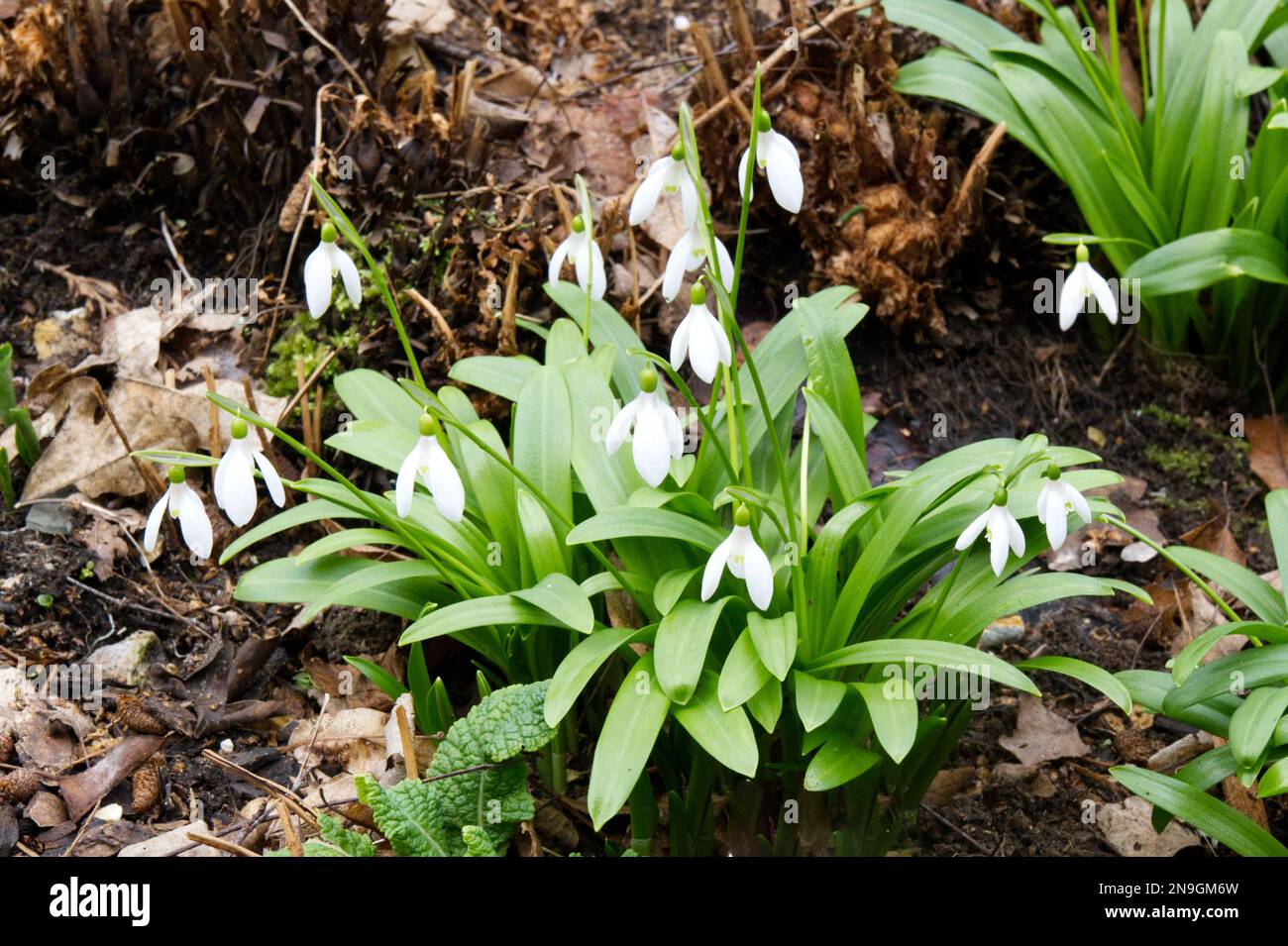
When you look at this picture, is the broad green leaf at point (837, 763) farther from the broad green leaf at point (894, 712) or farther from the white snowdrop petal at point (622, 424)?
the white snowdrop petal at point (622, 424)

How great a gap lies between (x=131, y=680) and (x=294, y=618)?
45 centimetres

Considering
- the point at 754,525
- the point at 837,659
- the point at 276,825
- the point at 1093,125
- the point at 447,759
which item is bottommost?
the point at 276,825

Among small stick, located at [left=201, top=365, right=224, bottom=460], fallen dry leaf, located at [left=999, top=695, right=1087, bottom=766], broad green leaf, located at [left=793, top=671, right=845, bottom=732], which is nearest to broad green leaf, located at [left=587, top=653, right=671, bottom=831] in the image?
broad green leaf, located at [left=793, top=671, right=845, bottom=732]

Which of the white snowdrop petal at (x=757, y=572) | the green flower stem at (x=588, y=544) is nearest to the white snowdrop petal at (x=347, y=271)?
the green flower stem at (x=588, y=544)

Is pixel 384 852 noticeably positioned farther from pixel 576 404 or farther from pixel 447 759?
pixel 576 404

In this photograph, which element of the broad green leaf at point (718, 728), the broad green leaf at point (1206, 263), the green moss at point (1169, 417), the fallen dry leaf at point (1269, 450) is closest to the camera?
the broad green leaf at point (718, 728)

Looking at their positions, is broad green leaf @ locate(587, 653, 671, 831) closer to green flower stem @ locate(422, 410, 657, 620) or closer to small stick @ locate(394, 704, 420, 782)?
green flower stem @ locate(422, 410, 657, 620)

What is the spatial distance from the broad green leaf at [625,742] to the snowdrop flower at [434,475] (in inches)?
22.1

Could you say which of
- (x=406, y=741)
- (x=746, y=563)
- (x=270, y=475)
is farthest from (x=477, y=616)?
(x=746, y=563)

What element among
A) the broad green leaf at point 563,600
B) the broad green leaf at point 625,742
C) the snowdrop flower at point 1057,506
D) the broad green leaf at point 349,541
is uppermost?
the snowdrop flower at point 1057,506

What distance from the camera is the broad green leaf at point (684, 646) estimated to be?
260 centimetres

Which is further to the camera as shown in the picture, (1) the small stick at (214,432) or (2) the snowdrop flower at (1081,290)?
(1) the small stick at (214,432)

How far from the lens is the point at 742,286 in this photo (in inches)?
173

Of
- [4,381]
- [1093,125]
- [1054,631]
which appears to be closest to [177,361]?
[4,381]
